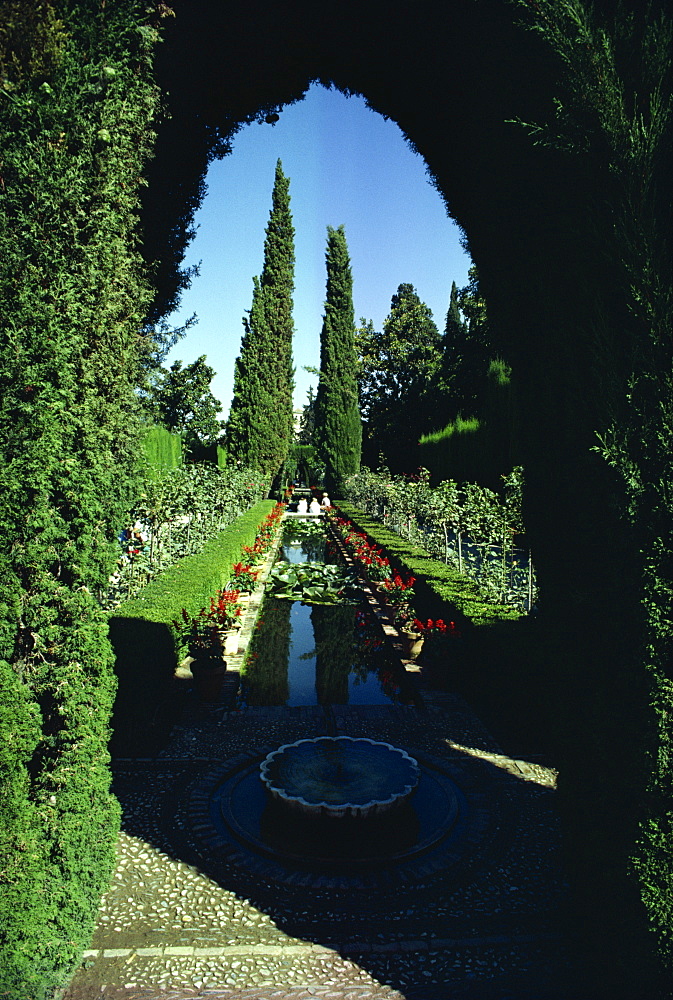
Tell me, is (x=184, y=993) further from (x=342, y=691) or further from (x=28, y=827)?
(x=342, y=691)

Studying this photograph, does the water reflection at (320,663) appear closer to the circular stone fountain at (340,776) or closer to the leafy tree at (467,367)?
the circular stone fountain at (340,776)

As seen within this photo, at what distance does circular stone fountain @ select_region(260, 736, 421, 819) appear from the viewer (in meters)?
3.99

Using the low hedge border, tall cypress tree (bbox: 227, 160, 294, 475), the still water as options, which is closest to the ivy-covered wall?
the still water

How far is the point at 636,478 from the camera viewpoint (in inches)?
93.0

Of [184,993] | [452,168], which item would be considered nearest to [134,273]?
[452,168]

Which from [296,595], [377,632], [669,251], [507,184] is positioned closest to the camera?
[669,251]

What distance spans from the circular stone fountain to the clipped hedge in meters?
1.30

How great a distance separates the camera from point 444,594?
7723 millimetres

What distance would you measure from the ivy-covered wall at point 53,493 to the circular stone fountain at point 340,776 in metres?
1.41

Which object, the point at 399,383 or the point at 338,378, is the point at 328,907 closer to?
the point at 338,378

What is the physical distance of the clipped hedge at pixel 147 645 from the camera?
16.7 feet

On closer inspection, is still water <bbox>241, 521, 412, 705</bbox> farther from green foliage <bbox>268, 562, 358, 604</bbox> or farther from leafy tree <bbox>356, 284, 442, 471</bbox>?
leafy tree <bbox>356, 284, 442, 471</bbox>

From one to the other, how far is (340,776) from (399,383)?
38322mm

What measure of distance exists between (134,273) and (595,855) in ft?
25.3
